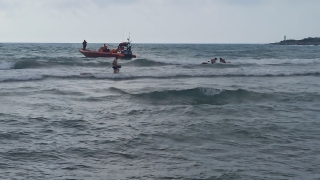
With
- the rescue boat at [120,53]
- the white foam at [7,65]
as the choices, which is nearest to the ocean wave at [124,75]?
the white foam at [7,65]

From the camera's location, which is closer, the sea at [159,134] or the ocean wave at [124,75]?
the sea at [159,134]

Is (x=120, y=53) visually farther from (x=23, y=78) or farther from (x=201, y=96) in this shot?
(x=201, y=96)

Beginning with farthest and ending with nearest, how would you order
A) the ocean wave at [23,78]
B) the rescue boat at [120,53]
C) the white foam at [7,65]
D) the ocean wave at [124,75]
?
the rescue boat at [120,53] < the white foam at [7,65] < the ocean wave at [124,75] < the ocean wave at [23,78]

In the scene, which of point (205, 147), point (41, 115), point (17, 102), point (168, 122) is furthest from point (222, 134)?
point (17, 102)

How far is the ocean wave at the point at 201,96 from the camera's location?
1385 cm

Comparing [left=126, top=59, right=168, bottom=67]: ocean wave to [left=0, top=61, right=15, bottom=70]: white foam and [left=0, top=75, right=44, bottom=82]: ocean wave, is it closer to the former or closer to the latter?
[left=0, top=61, right=15, bottom=70]: white foam

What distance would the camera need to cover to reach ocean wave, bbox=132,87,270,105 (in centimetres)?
1385

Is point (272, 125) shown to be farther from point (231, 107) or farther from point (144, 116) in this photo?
point (144, 116)

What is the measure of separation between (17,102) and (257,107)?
7.79 m

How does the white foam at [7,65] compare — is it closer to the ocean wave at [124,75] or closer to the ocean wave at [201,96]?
the ocean wave at [124,75]

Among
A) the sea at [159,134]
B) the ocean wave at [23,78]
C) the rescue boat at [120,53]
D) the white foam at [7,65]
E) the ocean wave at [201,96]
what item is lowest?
the sea at [159,134]

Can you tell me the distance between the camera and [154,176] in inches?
240

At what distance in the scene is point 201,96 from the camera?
14750 mm

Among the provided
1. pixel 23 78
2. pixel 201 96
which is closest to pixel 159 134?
pixel 201 96
